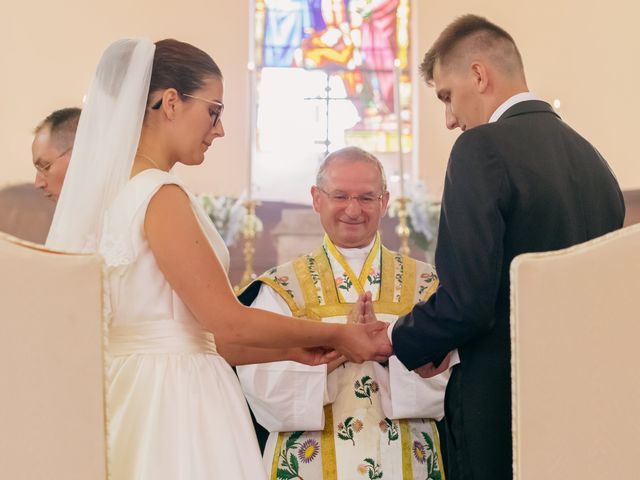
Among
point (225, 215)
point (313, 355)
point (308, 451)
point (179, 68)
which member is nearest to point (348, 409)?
point (308, 451)

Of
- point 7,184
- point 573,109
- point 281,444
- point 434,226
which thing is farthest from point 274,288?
point 573,109

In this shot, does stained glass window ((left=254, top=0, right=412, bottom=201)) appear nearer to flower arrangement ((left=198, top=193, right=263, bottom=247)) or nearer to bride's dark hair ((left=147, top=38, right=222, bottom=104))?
flower arrangement ((left=198, top=193, right=263, bottom=247))

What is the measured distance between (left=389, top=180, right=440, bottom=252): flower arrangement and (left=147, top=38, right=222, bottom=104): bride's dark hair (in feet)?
14.5

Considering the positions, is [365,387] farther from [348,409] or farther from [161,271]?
[161,271]

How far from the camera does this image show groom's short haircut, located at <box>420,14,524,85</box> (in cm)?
359

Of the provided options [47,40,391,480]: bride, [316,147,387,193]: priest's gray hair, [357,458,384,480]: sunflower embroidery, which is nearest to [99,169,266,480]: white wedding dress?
[47,40,391,480]: bride

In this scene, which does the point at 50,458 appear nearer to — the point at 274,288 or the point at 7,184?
the point at 274,288

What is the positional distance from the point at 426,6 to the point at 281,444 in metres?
6.95

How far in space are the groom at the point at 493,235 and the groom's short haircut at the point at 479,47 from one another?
0.59 ft

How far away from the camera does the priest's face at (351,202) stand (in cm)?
445

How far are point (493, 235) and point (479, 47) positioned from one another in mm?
787

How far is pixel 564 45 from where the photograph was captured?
9.85 meters

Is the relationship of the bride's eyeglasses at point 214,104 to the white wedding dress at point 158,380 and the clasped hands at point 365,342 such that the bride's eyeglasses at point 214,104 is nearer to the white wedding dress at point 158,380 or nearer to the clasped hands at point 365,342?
the white wedding dress at point 158,380

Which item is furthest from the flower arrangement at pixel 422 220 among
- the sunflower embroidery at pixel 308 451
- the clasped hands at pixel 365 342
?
the clasped hands at pixel 365 342
